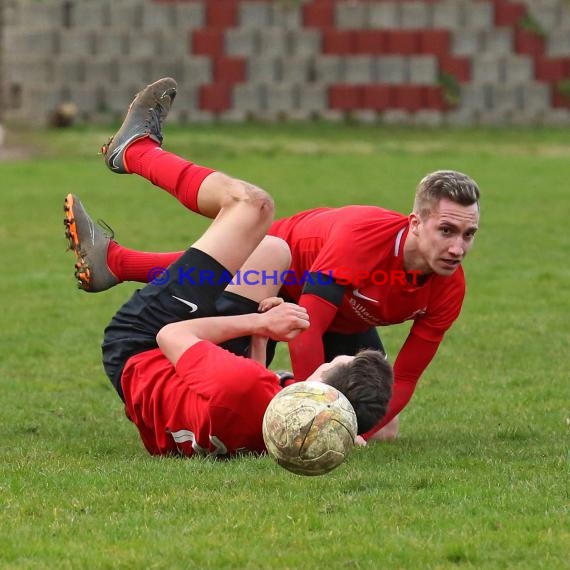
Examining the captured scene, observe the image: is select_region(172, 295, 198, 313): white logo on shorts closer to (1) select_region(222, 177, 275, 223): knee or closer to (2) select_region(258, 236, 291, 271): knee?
(1) select_region(222, 177, 275, 223): knee

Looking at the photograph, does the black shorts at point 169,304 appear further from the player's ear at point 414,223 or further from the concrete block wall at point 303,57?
the concrete block wall at point 303,57

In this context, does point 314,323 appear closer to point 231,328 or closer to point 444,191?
point 231,328

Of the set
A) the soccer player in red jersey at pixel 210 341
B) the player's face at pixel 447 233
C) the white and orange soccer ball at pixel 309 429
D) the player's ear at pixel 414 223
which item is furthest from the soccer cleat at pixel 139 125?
A: the white and orange soccer ball at pixel 309 429

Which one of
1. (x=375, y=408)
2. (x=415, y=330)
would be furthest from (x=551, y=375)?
(x=375, y=408)

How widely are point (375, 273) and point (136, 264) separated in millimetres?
1541

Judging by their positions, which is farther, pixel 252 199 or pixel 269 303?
pixel 269 303

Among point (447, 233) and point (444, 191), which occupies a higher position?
point (444, 191)

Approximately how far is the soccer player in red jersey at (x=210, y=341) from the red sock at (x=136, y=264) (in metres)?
0.51

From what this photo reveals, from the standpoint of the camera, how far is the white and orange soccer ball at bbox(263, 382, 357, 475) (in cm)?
589

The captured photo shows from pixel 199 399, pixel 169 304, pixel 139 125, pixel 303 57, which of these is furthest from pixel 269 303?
pixel 303 57

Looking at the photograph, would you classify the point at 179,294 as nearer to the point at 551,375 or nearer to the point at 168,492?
the point at 168,492

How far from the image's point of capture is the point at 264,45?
33.4 m

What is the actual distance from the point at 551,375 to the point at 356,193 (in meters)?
11.4

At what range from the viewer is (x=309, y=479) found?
6113 mm
